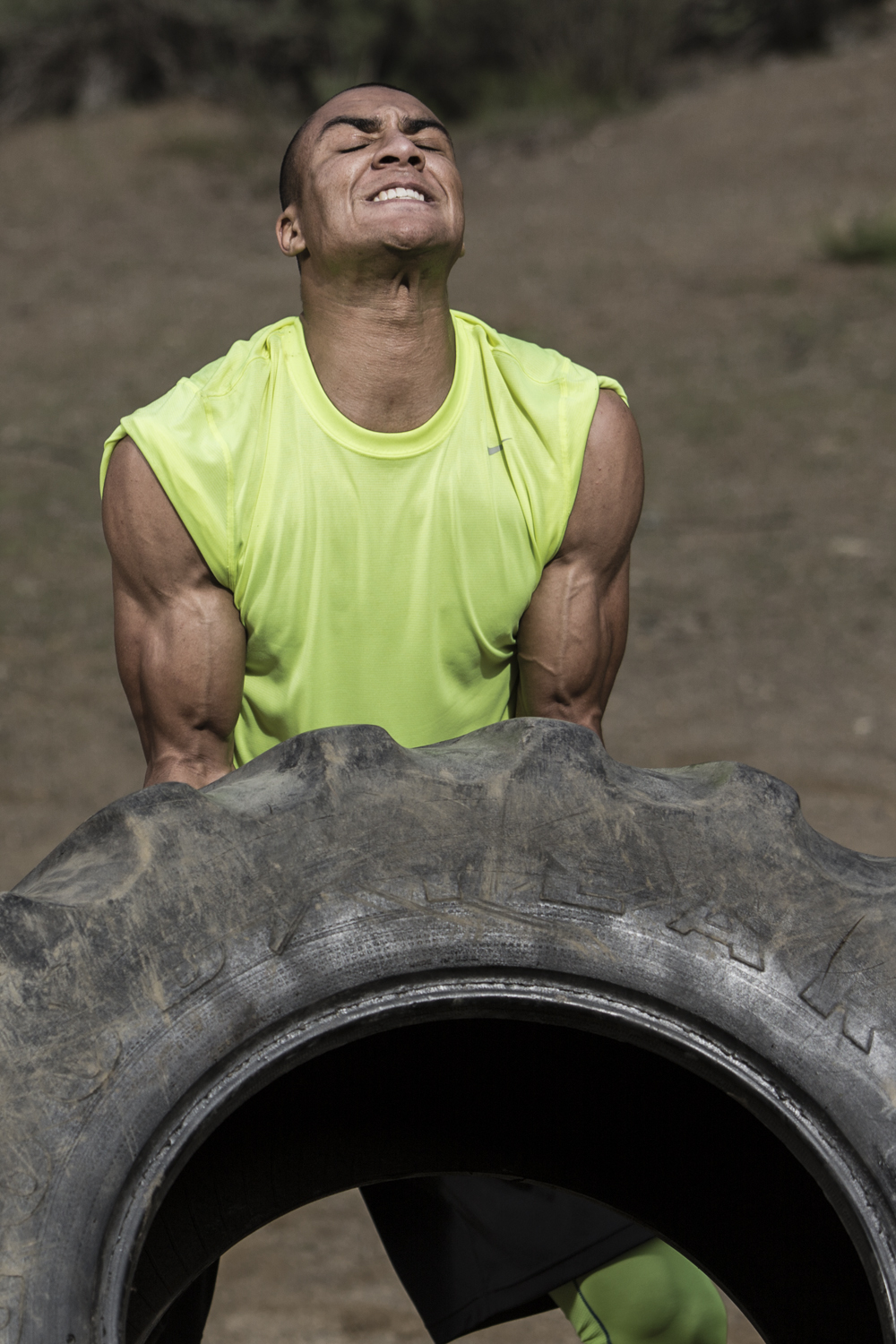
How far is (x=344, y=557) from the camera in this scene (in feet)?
7.82

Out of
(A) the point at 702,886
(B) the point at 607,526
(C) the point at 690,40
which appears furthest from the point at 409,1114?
(C) the point at 690,40

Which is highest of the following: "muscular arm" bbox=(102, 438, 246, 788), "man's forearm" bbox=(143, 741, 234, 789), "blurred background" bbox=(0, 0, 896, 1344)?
"blurred background" bbox=(0, 0, 896, 1344)

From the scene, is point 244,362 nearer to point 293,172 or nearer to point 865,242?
point 293,172

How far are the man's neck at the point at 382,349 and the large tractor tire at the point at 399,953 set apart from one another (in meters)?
0.69

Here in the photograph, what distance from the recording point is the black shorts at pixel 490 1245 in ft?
8.39

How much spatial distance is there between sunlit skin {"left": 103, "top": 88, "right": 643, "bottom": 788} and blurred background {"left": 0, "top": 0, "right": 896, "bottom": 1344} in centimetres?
159

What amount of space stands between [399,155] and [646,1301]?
1.94 metres

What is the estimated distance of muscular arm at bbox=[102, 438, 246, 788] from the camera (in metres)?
2.36

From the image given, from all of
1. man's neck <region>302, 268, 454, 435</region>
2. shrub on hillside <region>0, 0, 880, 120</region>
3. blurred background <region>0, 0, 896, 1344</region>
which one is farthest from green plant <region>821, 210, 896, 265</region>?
man's neck <region>302, 268, 454, 435</region>

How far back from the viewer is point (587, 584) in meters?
2.53

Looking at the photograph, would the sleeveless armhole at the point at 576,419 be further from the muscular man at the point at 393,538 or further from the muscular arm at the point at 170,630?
the muscular arm at the point at 170,630

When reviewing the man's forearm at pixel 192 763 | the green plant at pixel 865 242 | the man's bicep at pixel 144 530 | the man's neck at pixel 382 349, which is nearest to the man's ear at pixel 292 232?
the man's neck at pixel 382 349

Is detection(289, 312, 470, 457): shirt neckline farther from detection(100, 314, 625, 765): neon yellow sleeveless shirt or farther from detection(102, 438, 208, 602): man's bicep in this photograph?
detection(102, 438, 208, 602): man's bicep

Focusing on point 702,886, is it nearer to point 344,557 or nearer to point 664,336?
point 344,557
